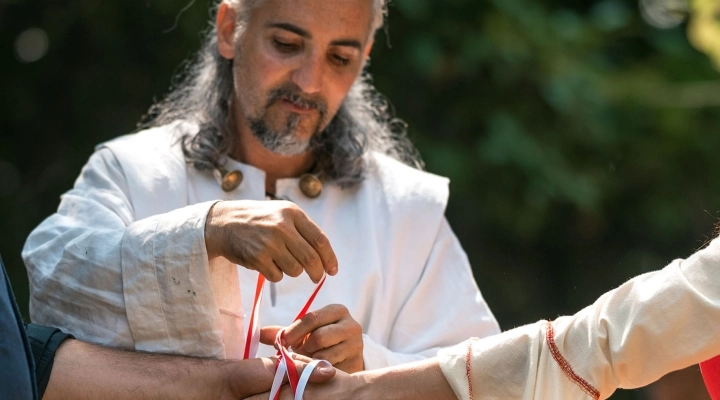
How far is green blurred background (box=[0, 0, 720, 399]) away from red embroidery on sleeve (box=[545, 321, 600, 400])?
3388 millimetres

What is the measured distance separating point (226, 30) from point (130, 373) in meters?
1.23

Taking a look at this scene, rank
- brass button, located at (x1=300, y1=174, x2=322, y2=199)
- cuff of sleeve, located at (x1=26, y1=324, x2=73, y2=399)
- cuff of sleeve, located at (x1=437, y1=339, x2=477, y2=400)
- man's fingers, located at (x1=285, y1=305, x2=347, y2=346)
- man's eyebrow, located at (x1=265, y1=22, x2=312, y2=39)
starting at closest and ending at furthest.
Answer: cuff of sleeve, located at (x1=437, y1=339, x2=477, y2=400) < cuff of sleeve, located at (x1=26, y1=324, x2=73, y2=399) < man's fingers, located at (x1=285, y1=305, x2=347, y2=346) < man's eyebrow, located at (x1=265, y1=22, x2=312, y2=39) < brass button, located at (x1=300, y1=174, x2=322, y2=199)

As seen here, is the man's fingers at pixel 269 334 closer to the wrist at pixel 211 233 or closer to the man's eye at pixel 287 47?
the wrist at pixel 211 233

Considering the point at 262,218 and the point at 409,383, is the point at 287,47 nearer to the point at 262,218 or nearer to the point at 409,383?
the point at 262,218

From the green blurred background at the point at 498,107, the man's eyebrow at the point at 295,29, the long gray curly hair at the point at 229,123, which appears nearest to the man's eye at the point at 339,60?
the man's eyebrow at the point at 295,29

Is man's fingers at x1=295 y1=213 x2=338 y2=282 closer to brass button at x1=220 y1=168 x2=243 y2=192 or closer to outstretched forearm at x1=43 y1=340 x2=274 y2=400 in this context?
outstretched forearm at x1=43 y1=340 x2=274 y2=400

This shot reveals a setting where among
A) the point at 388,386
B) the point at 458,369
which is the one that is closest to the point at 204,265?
the point at 388,386

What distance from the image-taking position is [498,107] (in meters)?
6.01

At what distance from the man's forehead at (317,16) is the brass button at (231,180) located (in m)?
0.43

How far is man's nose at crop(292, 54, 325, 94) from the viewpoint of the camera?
321 centimetres

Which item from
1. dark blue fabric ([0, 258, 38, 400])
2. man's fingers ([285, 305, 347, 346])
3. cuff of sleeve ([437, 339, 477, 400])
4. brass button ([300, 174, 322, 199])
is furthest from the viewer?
brass button ([300, 174, 322, 199])

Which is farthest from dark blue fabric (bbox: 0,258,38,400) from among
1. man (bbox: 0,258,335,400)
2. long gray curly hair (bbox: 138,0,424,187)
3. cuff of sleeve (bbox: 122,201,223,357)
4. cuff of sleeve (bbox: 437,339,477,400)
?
long gray curly hair (bbox: 138,0,424,187)

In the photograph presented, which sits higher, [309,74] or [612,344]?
[309,74]

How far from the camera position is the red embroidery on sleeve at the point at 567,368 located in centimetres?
240
